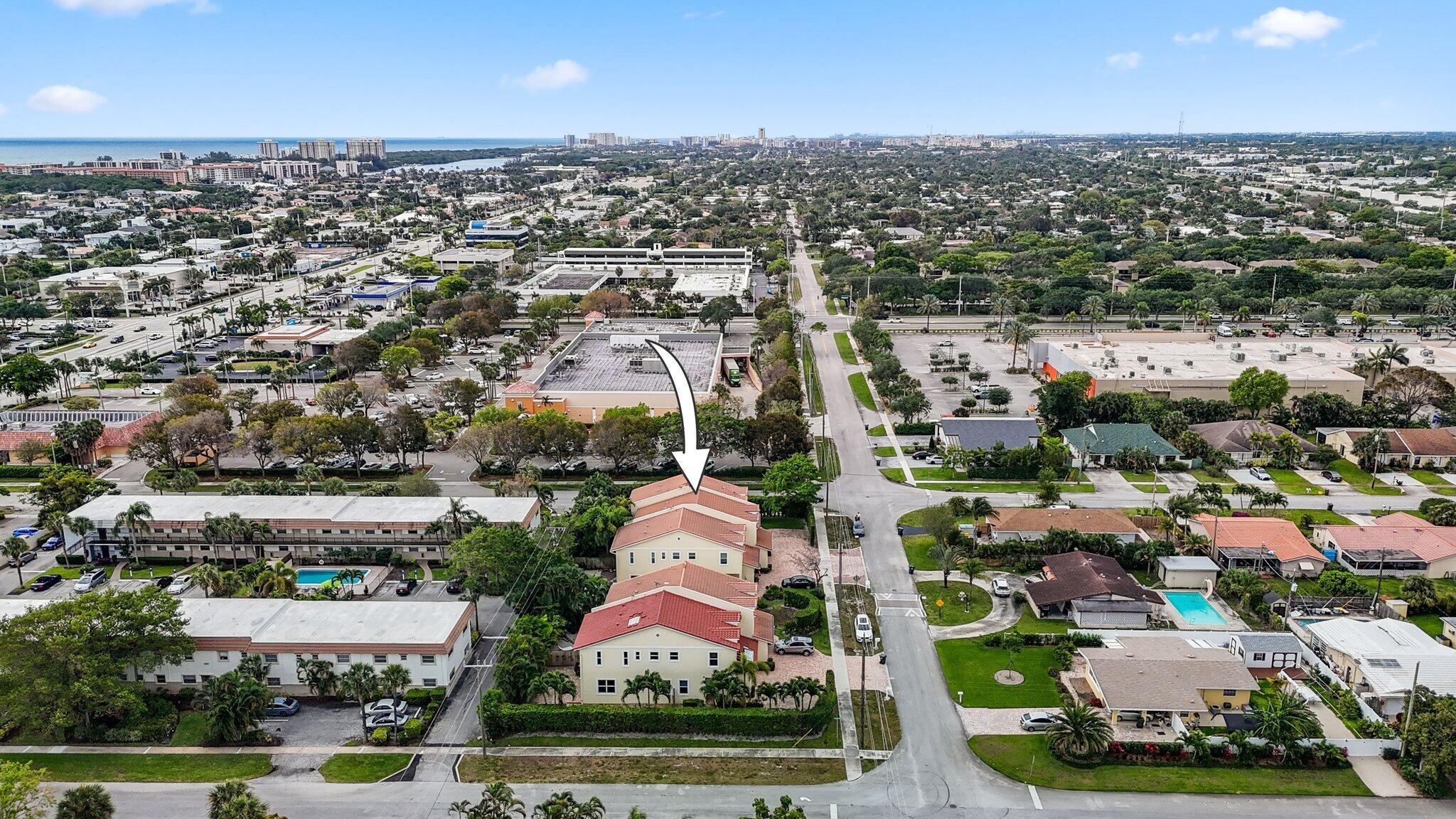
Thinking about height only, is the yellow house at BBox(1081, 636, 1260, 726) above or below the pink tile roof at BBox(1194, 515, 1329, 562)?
below

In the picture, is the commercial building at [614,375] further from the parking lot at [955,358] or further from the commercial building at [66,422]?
the commercial building at [66,422]

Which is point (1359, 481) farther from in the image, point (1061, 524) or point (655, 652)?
point (655, 652)

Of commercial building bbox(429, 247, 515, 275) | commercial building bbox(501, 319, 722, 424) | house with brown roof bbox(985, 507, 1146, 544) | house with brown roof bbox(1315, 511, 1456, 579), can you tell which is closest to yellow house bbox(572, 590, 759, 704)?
house with brown roof bbox(985, 507, 1146, 544)

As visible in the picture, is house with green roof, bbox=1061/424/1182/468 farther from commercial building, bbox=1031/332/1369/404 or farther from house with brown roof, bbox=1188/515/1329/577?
house with brown roof, bbox=1188/515/1329/577

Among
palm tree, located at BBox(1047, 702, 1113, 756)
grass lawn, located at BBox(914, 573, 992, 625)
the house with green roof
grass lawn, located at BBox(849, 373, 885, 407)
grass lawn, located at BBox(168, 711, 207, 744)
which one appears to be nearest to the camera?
palm tree, located at BBox(1047, 702, 1113, 756)

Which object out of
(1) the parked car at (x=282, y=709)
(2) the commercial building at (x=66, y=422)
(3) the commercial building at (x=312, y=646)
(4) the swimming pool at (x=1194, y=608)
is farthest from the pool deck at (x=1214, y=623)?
(2) the commercial building at (x=66, y=422)

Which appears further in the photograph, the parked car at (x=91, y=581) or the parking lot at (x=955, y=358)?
the parking lot at (x=955, y=358)
